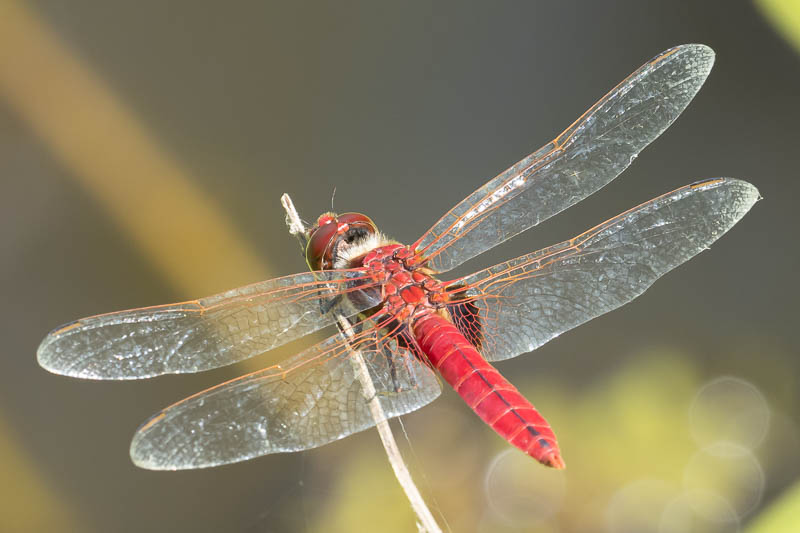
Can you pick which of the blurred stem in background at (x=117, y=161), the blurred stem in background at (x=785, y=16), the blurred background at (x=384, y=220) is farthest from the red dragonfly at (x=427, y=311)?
the blurred stem in background at (x=785, y=16)

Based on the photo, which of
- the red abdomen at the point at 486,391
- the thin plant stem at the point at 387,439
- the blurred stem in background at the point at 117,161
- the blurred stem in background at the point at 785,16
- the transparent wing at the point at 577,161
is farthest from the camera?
the blurred stem in background at the point at 785,16

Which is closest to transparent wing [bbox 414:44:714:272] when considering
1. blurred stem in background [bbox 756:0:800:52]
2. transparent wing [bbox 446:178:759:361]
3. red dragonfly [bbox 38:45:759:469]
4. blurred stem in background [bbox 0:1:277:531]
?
red dragonfly [bbox 38:45:759:469]

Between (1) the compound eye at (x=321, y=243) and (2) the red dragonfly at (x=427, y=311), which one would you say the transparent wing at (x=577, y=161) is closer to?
(2) the red dragonfly at (x=427, y=311)

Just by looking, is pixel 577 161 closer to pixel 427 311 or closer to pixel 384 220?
pixel 427 311

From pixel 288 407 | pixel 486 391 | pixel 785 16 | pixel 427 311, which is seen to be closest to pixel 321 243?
pixel 427 311

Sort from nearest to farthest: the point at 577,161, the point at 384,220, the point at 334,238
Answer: the point at 577,161, the point at 334,238, the point at 384,220

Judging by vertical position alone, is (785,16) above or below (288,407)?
above

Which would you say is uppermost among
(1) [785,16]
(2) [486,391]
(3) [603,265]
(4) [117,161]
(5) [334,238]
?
(4) [117,161]

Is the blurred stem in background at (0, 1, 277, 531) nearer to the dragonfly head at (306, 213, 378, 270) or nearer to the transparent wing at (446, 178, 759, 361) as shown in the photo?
the dragonfly head at (306, 213, 378, 270)
